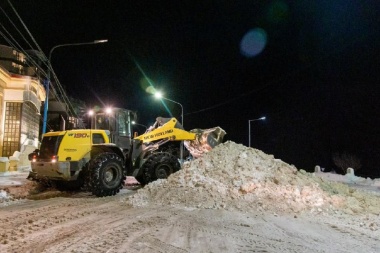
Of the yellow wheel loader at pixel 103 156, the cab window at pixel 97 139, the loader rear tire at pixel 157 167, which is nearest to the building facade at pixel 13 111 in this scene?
the yellow wheel loader at pixel 103 156

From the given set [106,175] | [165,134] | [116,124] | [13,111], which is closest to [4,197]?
[106,175]

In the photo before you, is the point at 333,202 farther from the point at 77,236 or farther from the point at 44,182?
the point at 44,182

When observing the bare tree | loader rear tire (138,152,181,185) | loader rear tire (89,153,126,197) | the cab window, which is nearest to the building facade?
the cab window

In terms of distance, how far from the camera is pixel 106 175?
12359 millimetres

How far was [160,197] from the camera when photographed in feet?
35.0

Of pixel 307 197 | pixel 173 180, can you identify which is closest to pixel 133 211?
pixel 173 180

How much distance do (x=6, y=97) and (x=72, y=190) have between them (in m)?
15.6

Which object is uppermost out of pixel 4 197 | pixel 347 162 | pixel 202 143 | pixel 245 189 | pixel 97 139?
pixel 202 143

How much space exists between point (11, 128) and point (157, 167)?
16655 mm

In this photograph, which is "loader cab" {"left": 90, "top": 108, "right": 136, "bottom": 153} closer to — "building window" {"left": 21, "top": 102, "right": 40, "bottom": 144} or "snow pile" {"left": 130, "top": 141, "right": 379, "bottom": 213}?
"snow pile" {"left": 130, "top": 141, "right": 379, "bottom": 213}

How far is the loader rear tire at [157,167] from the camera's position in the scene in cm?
1391

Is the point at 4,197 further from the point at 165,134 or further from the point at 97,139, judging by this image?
the point at 165,134

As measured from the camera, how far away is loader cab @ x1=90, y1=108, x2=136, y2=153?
14008mm

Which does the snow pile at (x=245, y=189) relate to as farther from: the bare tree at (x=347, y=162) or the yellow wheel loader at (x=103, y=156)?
the bare tree at (x=347, y=162)
